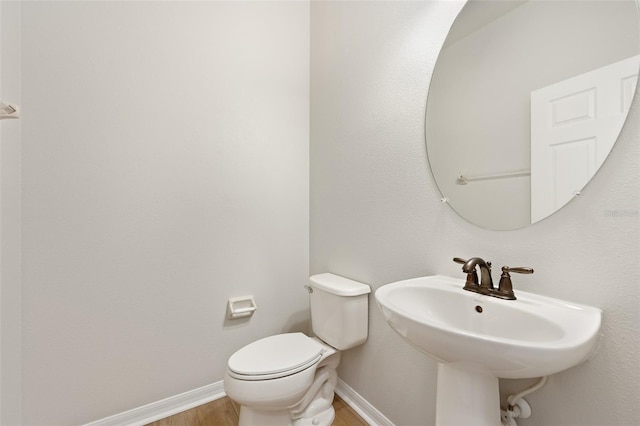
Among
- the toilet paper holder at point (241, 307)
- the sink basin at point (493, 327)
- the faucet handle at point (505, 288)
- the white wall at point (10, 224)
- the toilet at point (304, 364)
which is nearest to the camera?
the sink basin at point (493, 327)

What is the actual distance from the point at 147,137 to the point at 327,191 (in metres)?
1.01

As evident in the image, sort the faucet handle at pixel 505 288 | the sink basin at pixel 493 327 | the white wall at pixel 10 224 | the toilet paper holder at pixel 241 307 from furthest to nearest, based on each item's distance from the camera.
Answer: the toilet paper holder at pixel 241 307, the white wall at pixel 10 224, the faucet handle at pixel 505 288, the sink basin at pixel 493 327

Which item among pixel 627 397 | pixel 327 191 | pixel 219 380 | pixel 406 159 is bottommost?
pixel 219 380

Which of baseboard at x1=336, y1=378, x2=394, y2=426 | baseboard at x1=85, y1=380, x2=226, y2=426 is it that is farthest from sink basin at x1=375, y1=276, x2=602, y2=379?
baseboard at x1=85, y1=380, x2=226, y2=426

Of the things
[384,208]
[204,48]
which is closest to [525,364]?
[384,208]

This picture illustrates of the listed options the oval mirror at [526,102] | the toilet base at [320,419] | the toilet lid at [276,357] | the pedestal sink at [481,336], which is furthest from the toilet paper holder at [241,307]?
the oval mirror at [526,102]

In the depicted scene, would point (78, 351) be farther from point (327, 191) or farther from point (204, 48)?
point (204, 48)

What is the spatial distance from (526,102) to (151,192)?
1618 millimetres

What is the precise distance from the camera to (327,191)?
1.67m

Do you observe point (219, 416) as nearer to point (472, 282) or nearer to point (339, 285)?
point (339, 285)

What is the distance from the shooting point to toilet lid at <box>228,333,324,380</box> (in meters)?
1.10

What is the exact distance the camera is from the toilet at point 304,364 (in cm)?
109

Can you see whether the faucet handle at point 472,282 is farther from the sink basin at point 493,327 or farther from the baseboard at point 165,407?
the baseboard at point 165,407

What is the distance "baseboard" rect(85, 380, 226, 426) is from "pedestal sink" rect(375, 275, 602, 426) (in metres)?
1.27
